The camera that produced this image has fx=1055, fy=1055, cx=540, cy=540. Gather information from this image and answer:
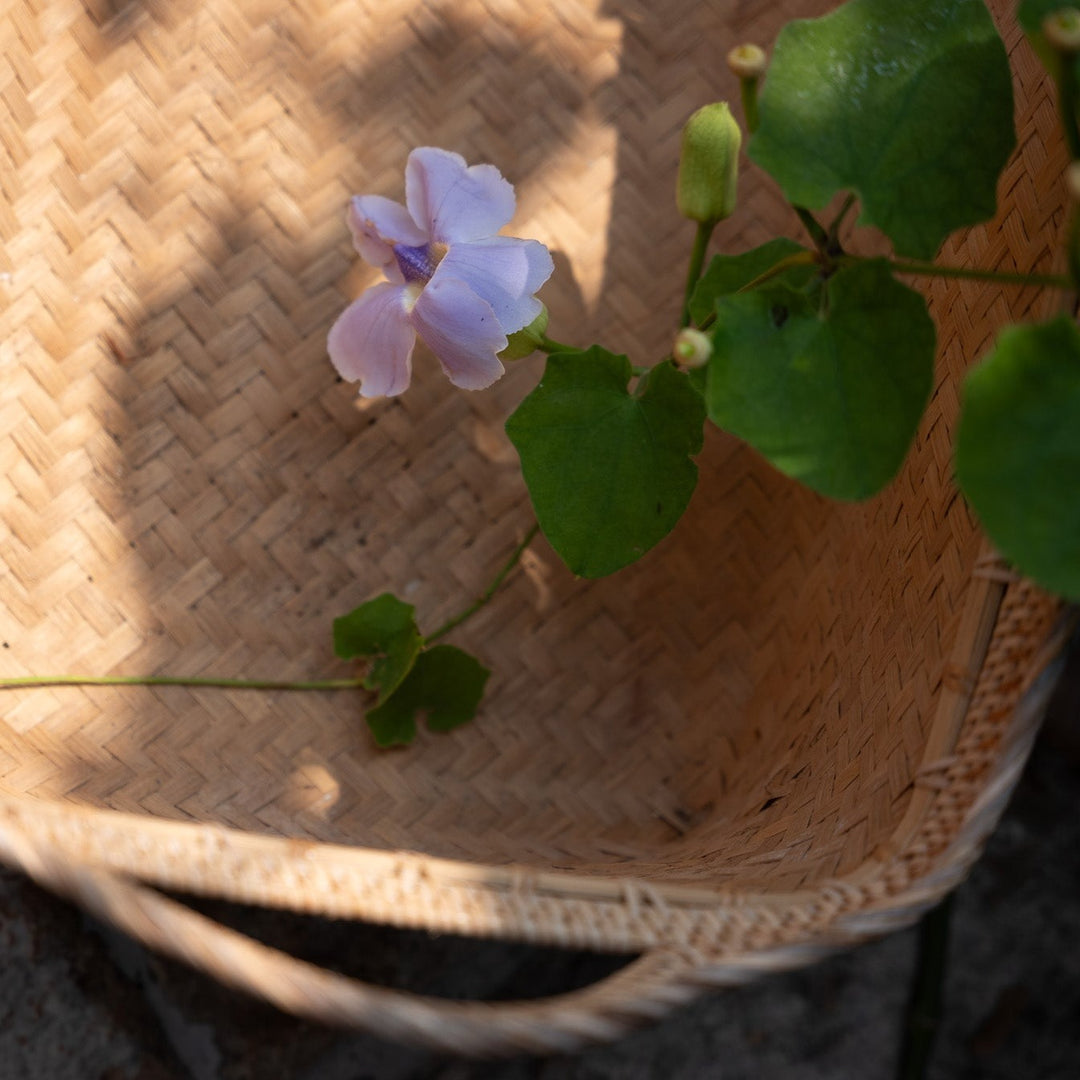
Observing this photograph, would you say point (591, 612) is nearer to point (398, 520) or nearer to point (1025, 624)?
point (398, 520)

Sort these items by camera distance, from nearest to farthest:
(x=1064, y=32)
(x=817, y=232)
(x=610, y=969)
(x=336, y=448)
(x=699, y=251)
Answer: (x=1064, y=32), (x=817, y=232), (x=699, y=251), (x=336, y=448), (x=610, y=969)

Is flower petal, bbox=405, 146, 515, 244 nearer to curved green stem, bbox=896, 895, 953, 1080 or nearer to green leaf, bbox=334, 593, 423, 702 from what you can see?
green leaf, bbox=334, 593, 423, 702

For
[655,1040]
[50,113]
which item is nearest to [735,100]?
[50,113]

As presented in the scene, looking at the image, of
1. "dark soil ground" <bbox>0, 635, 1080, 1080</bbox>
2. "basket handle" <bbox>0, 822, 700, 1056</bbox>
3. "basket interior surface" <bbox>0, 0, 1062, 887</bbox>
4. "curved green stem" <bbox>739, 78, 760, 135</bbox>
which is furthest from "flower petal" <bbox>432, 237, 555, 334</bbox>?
"dark soil ground" <bbox>0, 635, 1080, 1080</bbox>

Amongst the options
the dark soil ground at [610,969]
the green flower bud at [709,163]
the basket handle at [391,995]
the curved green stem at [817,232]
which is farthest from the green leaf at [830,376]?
the dark soil ground at [610,969]

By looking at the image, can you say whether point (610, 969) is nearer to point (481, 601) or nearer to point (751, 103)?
point (481, 601)

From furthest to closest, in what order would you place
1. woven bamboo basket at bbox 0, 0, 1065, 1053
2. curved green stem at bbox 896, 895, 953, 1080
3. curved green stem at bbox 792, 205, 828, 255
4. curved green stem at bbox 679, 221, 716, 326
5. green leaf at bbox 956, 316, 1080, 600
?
curved green stem at bbox 896, 895, 953, 1080, woven bamboo basket at bbox 0, 0, 1065, 1053, curved green stem at bbox 679, 221, 716, 326, curved green stem at bbox 792, 205, 828, 255, green leaf at bbox 956, 316, 1080, 600

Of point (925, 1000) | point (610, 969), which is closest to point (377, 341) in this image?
point (610, 969)
